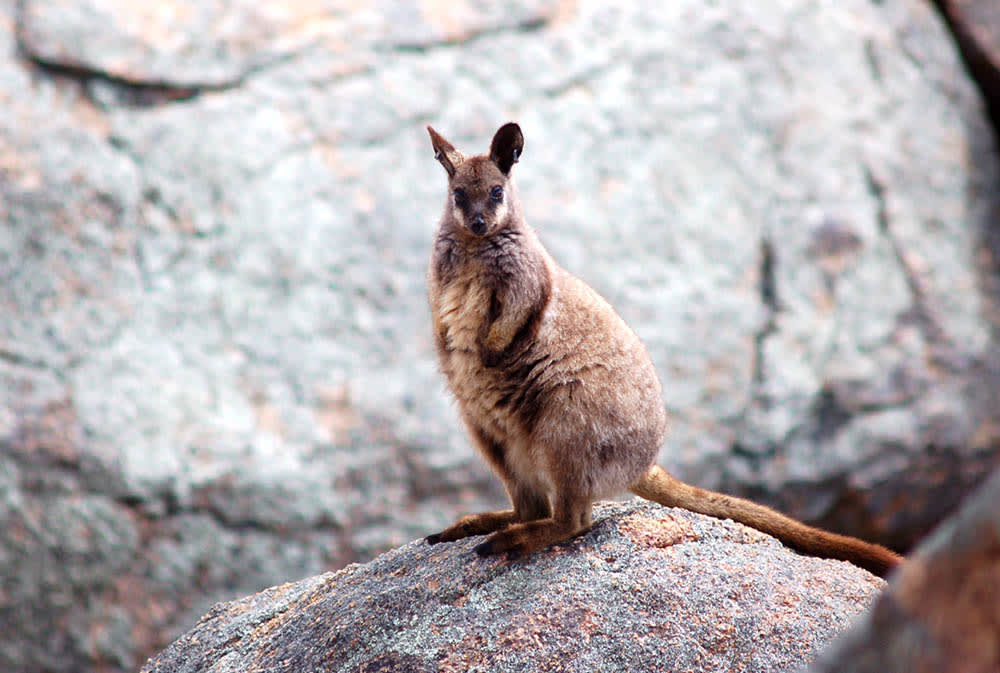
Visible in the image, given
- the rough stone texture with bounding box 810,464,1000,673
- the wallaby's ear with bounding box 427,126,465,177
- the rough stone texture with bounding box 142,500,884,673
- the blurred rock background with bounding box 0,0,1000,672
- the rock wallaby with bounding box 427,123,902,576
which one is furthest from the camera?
the blurred rock background with bounding box 0,0,1000,672

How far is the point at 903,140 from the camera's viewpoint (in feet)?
29.4

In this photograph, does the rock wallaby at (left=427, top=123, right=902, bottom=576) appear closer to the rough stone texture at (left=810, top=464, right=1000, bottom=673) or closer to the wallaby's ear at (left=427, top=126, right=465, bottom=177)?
the wallaby's ear at (left=427, top=126, right=465, bottom=177)

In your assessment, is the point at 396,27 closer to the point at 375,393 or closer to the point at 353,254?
the point at 353,254

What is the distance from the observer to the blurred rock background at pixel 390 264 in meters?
7.10

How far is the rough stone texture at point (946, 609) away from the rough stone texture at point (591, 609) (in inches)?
76.1

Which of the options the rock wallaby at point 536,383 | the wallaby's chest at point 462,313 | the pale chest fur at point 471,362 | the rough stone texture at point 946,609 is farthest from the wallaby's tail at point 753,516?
the rough stone texture at point 946,609

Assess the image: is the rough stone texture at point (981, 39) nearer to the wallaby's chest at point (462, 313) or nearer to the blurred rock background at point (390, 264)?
the blurred rock background at point (390, 264)

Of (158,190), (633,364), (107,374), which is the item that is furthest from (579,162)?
(633,364)

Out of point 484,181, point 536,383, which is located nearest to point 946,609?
point 536,383

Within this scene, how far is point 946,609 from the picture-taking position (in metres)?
1.63

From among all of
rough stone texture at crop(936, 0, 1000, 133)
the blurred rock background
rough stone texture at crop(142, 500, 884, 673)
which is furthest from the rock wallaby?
rough stone texture at crop(936, 0, 1000, 133)

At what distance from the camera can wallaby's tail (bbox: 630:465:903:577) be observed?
4203 millimetres

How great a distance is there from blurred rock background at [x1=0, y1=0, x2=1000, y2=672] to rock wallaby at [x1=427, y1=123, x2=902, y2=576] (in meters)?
3.25

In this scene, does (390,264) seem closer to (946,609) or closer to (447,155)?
(447,155)
